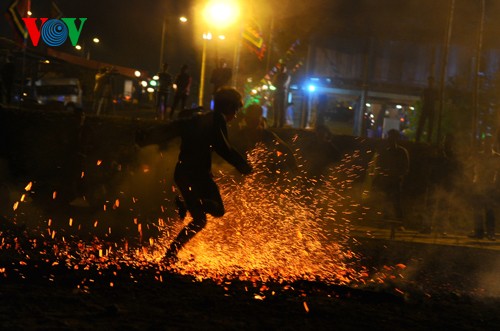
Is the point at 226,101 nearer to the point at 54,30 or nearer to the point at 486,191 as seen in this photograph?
the point at 486,191

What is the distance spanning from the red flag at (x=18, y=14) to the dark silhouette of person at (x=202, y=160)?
11688 millimetres

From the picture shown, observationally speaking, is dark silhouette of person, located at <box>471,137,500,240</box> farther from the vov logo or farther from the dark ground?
the vov logo

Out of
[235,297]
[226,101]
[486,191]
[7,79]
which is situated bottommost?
[235,297]

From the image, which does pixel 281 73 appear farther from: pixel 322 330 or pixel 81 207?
pixel 322 330

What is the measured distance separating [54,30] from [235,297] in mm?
15647

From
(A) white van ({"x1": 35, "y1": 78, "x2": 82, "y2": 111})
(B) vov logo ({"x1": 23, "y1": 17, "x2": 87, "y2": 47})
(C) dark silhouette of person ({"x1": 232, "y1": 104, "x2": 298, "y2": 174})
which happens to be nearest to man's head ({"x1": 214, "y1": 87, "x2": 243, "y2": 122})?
(C) dark silhouette of person ({"x1": 232, "y1": 104, "x2": 298, "y2": 174})

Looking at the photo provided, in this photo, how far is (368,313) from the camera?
16.8 feet

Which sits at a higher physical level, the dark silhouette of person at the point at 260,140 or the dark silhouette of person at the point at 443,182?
the dark silhouette of person at the point at 260,140

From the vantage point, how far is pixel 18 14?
16297 millimetres

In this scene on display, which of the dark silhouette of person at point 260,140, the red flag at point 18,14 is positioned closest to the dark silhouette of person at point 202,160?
the dark silhouette of person at point 260,140

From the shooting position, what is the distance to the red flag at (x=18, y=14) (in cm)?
1611

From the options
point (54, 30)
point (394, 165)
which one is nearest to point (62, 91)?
point (54, 30)

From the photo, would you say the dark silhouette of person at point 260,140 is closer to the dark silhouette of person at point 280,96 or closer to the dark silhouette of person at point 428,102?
the dark silhouette of person at point 280,96

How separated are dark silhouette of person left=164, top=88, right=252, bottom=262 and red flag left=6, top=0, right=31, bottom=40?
38.3 ft
